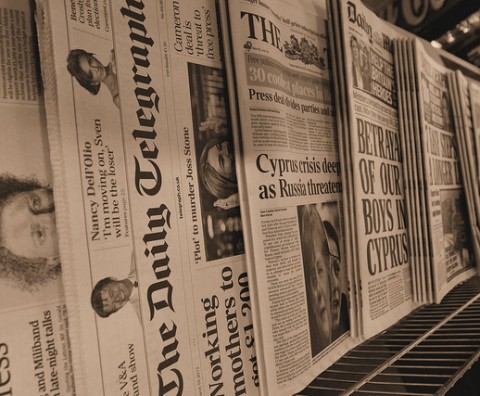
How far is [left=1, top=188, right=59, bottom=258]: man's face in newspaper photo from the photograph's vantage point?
0.36m

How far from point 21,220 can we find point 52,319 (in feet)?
0.33

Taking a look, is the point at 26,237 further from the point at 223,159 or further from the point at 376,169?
the point at 376,169

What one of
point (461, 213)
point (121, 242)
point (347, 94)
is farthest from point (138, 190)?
point (461, 213)

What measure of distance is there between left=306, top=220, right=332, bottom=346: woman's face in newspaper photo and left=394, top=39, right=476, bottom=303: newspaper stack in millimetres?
261

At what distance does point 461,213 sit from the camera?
39.9 inches

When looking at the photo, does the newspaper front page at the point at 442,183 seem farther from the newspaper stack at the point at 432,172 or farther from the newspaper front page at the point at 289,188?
the newspaper front page at the point at 289,188

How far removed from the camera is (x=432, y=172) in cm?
83

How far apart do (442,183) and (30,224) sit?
0.85 meters

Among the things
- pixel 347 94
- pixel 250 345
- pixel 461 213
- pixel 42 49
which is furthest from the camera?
pixel 461 213

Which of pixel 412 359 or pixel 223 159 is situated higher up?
pixel 223 159

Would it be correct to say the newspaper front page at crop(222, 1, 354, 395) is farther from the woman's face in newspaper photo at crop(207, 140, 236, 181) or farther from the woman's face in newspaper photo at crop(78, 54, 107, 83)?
the woman's face in newspaper photo at crop(78, 54, 107, 83)

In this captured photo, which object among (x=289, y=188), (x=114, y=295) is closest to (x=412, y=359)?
(x=289, y=188)

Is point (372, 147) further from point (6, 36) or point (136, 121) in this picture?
point (6, 36)

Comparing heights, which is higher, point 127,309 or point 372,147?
point 372,147
